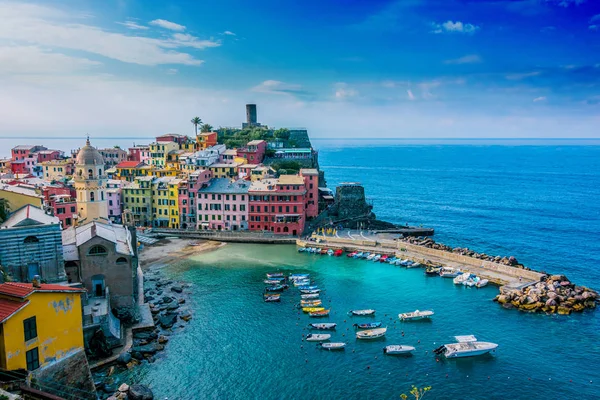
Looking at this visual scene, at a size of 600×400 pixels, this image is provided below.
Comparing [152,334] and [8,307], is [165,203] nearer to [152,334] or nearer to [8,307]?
[152,334]

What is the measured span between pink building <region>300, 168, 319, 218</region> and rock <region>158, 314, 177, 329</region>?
48.8 m

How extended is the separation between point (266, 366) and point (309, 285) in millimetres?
21343

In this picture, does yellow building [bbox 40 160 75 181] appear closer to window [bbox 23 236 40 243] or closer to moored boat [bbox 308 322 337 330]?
window [bbox 23 236 40 243]

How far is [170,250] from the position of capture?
259 feet

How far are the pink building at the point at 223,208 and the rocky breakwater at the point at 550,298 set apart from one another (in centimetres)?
4882

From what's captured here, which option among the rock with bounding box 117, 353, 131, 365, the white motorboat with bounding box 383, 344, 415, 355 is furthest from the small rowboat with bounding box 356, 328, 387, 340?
the rock with bounding box 117, 353, 131, 365

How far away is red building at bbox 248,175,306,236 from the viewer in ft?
286

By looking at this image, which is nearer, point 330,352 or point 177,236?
point 330,352

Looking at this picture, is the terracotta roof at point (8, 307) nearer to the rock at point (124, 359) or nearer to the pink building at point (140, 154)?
the rock at point (124, 359)

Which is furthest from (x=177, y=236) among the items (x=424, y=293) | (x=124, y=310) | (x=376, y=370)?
(x=376, y=370)

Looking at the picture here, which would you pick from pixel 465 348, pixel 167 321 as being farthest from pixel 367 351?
pixel 167 321

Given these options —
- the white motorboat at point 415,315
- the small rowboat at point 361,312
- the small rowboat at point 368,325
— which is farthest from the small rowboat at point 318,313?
the white motorboat at point 415,315

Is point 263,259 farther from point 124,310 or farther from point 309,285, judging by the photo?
point 124,310

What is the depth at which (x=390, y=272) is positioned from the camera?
6969 cm
